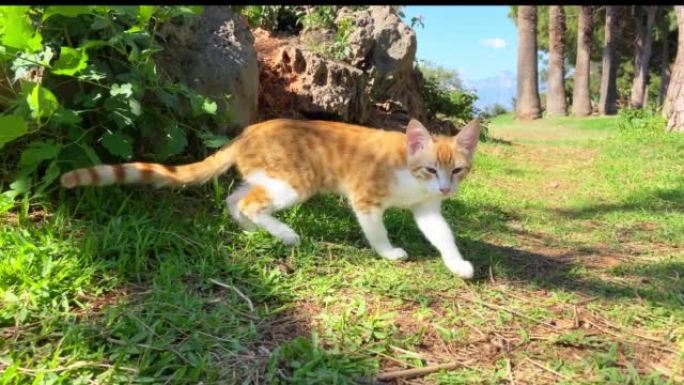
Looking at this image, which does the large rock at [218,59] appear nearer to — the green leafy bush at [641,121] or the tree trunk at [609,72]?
the green leafy bush at [641,121]

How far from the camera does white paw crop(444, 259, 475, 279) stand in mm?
3107

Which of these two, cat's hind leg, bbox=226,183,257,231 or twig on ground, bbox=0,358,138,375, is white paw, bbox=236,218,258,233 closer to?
cat's hind leg, bbox=226,183,257,231

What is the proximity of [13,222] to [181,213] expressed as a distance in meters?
0.85

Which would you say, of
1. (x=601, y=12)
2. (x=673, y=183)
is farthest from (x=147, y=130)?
(x=601, y=12)

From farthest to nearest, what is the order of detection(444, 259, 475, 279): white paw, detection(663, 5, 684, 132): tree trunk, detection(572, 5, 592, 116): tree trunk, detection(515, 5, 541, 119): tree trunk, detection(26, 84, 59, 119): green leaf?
detection(572, 5, 592, 116): tree trunk < detection(515, 5, 541, 119): tree trunk < detection(663, 5, 684, 132): tree trunk < detection(444, 259, 475, 279): white paw < detection(26, 84, 59, 119): green leaf

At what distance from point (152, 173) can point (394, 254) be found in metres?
1.34

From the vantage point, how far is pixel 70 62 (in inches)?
115

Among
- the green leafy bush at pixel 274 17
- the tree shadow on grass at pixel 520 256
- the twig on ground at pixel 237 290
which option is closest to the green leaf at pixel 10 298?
the twig on ground at pixel 237 290

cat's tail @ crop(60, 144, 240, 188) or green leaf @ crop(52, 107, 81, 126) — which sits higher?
green leaf @ crop(52, 107, 81, 126)

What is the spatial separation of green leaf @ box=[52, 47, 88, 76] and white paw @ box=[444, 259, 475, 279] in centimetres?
201

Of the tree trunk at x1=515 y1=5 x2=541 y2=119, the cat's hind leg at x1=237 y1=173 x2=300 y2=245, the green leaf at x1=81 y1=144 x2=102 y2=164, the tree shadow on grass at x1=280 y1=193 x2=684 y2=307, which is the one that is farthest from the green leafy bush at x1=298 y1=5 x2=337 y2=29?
the tree trunk at x1=515 y1=5 x2=541 y2=119

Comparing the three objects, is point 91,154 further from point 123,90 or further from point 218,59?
point 218,59

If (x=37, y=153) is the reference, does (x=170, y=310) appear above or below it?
below

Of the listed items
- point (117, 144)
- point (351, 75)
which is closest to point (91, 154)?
point (117, 144)
